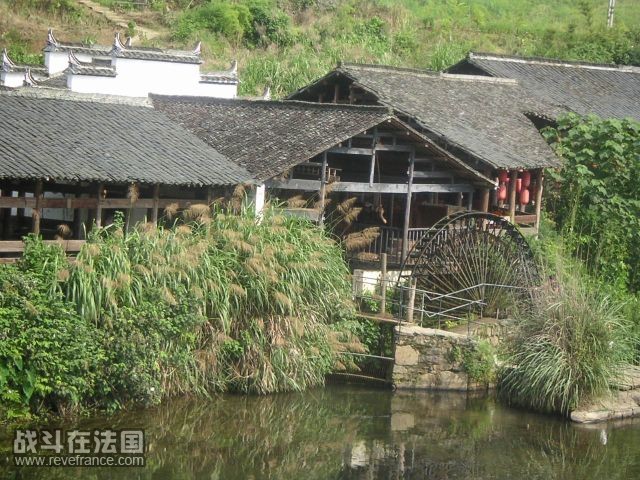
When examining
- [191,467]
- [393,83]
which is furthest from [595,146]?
[191,467]

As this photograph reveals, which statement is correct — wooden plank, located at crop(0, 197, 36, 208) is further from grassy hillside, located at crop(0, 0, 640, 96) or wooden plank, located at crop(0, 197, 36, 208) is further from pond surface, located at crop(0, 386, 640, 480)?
grassy hillside, located at crop(0, 0, 640, 96)

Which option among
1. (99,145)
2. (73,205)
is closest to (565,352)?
(73,205)

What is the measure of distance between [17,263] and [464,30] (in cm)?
2990

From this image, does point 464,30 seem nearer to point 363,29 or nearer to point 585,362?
point 363,29

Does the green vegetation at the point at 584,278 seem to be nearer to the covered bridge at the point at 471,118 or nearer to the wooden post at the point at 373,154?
the covered bridge at the point at 471,118

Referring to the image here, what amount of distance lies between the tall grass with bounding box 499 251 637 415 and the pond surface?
0.47m

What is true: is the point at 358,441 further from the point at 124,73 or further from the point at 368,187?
the point at 124,73

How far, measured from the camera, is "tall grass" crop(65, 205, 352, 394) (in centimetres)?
1734

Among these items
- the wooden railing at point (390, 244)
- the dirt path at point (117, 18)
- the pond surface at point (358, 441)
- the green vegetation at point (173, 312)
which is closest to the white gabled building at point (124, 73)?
the dirt path at point (117, 18)

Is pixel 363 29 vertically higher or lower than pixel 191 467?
higher

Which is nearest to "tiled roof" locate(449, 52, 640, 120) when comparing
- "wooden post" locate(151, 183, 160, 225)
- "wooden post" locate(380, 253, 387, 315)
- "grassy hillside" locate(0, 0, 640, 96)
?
"grassy hillside" locate(0, 0, 640, 96)

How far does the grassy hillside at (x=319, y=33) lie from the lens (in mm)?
37625

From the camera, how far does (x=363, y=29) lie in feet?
135

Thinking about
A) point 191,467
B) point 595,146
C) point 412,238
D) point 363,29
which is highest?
point 363,29
